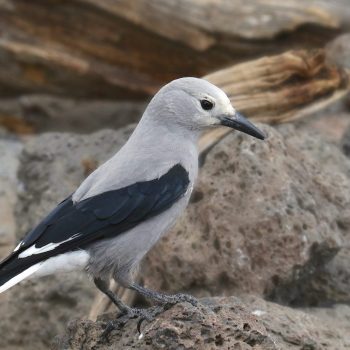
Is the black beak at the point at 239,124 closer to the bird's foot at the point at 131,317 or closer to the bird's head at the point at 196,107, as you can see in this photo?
the bird's head at the point at 196,107

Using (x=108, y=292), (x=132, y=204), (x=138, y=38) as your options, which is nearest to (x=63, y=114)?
(x=138, y=38)

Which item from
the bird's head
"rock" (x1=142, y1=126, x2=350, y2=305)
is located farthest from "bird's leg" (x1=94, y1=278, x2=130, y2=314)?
the bird's head

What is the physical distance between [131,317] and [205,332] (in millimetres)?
576

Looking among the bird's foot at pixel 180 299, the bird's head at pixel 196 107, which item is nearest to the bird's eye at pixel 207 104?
the bird's head at pixel 196 107

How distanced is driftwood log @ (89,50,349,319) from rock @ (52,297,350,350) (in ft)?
7.49

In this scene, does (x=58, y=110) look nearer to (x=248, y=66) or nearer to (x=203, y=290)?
(x=248, y=66)

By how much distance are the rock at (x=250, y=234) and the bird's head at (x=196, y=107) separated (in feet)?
1.89

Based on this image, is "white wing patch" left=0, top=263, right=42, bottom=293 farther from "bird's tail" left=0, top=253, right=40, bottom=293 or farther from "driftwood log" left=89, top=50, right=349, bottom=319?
"driftwood log" left=89, top=50, right=349, bottom=319

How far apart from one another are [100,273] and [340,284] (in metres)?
1.79

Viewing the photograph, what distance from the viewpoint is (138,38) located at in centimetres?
930

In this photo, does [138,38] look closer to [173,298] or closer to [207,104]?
[207,104]

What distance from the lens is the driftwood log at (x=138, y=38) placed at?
9.02 meters

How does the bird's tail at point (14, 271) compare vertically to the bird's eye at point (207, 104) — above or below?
below

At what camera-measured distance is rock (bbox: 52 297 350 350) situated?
450cm
